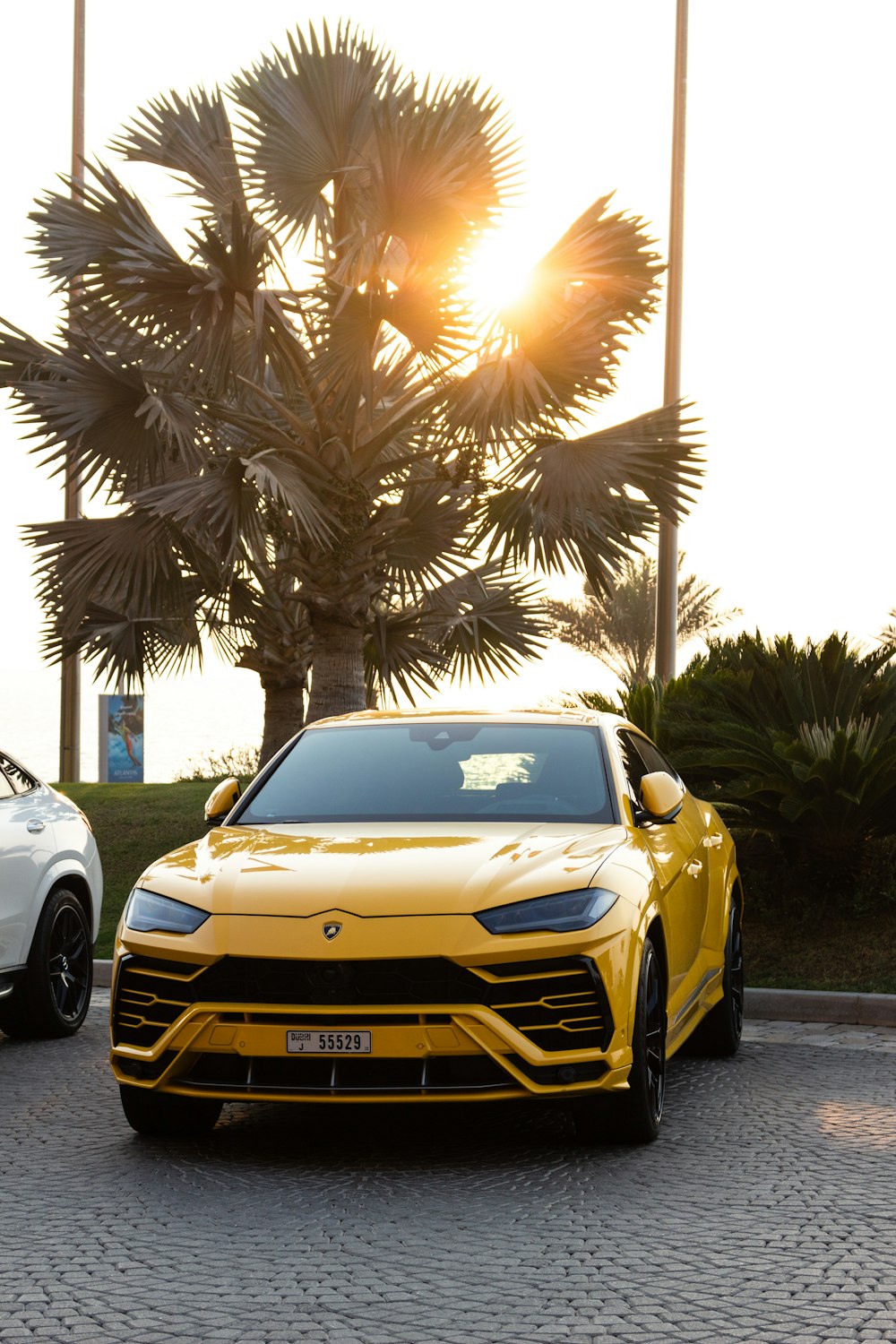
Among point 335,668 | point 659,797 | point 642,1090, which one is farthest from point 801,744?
point 335,668

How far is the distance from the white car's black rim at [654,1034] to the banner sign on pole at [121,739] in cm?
1920

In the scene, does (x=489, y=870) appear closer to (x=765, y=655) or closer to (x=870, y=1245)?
(x=870, y=1245)

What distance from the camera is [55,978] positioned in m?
8.76

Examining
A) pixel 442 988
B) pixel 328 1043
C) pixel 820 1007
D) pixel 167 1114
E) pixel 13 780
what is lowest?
pixel 820 1007

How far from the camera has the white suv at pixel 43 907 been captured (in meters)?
8.22

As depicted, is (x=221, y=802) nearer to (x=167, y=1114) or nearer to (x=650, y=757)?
(x=167, y=1114)

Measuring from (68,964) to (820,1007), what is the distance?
4.21m

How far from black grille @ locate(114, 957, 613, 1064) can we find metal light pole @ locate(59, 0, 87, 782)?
49.6 feet

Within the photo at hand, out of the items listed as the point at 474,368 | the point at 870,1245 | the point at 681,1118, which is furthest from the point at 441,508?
the point at 870,1245

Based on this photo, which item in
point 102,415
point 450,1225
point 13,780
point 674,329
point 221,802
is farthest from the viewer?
point 674,329

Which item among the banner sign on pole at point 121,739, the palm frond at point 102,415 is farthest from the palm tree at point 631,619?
the palm frond at point 102,415

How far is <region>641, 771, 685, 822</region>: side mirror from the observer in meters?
6.91

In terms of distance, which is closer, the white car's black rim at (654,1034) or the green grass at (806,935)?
the white car's black rim at (654,1034)

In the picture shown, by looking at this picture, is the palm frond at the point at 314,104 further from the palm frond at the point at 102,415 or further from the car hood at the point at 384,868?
the car hood at the point at 384,868
